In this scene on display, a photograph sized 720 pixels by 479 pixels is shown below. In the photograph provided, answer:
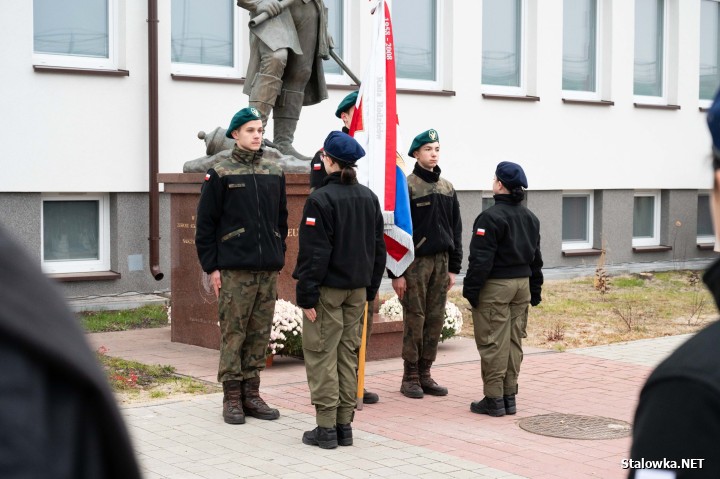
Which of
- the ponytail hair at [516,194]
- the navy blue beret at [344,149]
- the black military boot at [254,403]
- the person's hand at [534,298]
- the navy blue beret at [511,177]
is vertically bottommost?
the black military boot at [254,403]

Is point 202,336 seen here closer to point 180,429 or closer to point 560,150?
point 180,429

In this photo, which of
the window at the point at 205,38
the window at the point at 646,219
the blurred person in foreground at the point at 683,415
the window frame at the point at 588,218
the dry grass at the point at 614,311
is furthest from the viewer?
the window at the point at 646,219

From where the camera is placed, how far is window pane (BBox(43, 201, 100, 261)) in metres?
14.0

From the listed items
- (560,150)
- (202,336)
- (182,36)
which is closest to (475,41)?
(560,150)

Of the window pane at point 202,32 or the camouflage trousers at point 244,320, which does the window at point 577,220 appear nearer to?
the window pane at point 202,32

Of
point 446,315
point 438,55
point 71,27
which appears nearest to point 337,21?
point 438,55

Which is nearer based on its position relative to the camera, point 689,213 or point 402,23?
point 402,23

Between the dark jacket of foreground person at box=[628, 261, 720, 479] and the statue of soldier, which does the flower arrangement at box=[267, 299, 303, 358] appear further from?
the dark jacket of foreground person at box=[628, 261, 720, 479]

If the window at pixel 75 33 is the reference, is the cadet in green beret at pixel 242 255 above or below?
below

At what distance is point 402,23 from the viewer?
17.5 metres

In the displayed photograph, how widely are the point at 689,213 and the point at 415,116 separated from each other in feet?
24.1

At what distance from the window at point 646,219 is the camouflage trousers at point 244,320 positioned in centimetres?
1429

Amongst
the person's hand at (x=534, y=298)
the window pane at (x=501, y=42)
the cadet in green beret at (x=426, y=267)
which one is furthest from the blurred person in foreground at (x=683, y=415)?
the window pane at (x=501, y=42)

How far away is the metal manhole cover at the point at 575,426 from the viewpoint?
7.41m
